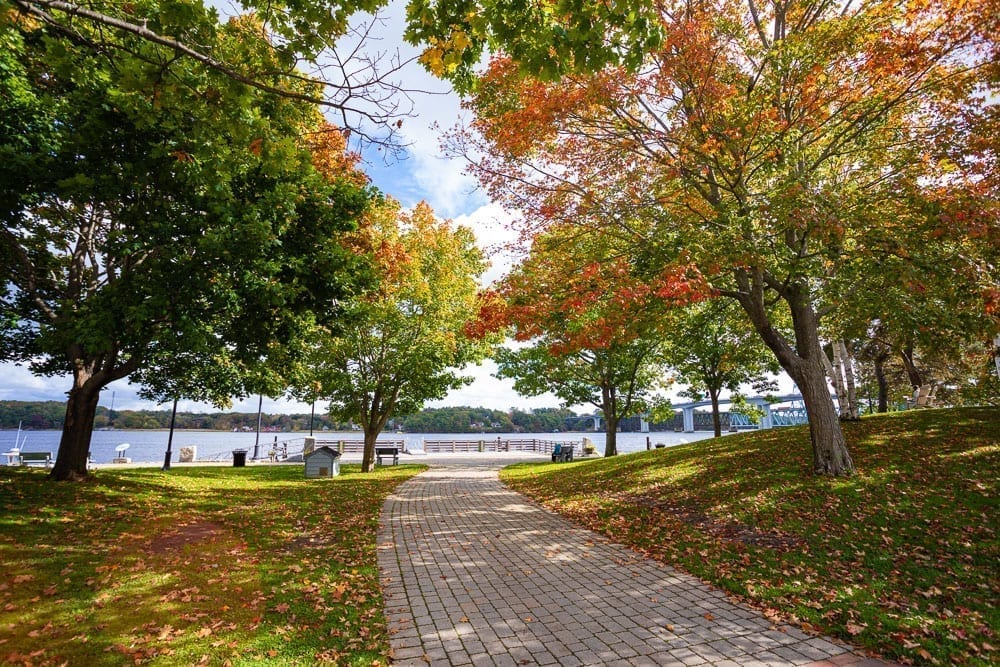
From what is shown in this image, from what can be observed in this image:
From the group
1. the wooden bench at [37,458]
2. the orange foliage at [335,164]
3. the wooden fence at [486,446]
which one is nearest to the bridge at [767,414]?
the wooden fence at [486,446]

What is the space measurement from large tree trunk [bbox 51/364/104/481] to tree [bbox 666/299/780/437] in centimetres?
1991

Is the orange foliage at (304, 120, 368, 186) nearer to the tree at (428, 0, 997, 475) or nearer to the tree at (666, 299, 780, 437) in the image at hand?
the tree at (428, 0, 997, 475)

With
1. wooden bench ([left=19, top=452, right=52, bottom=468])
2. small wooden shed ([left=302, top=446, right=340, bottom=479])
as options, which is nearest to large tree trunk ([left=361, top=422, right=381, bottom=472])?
small wooden shed ([left=302, top=446, right=340, bottom=479])

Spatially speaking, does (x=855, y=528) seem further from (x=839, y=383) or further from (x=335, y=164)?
(x=335, y=164)

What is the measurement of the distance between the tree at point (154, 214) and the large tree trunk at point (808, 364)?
384 inches

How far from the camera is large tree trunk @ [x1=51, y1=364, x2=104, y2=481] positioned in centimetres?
1317

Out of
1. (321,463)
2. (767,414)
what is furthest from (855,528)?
(767,414)

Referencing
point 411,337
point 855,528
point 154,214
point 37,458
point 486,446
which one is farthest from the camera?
point 486,446

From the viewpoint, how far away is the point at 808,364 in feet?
37.7

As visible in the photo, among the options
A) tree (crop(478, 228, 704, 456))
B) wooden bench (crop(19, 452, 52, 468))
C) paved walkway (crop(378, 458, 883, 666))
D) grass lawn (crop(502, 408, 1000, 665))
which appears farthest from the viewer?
wooden bench (crop(19, 452, 52, 468))

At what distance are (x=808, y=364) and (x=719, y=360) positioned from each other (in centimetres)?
1701

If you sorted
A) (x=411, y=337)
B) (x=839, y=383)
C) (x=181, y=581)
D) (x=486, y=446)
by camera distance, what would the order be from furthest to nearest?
(x=486, y=446), (x=411, y=337), (x=839, y=383), (x=181, y=581)

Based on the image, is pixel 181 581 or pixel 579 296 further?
pixel 579 296

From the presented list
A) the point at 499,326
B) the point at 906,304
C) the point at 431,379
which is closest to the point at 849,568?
the point at 906,304
